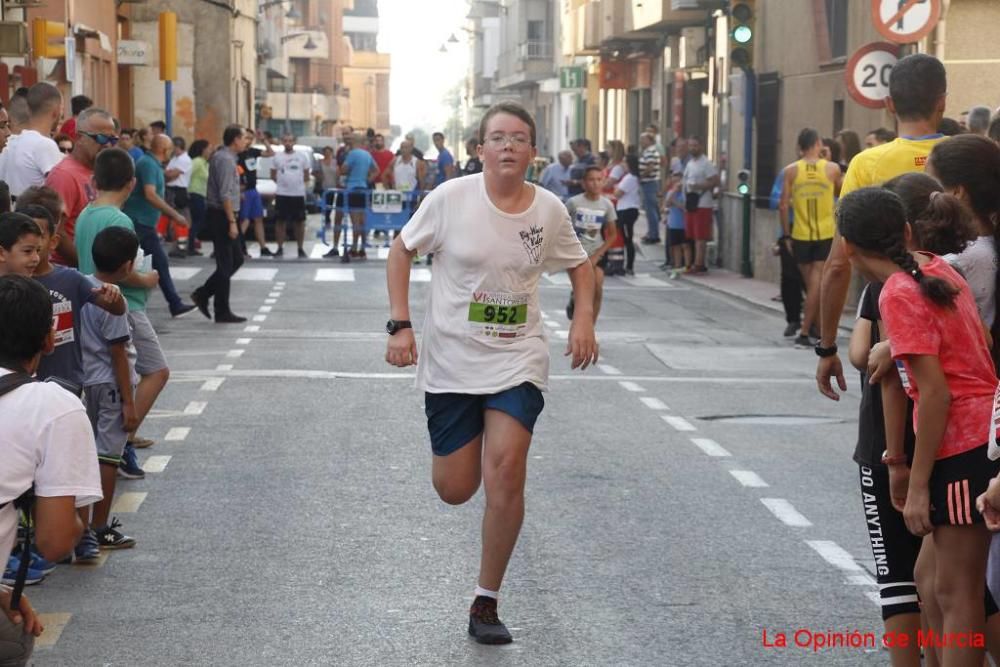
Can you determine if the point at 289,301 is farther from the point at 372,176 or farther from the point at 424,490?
the point at 424,490

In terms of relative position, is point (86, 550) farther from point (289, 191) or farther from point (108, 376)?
point (289, 191)

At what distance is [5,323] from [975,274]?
2810mm

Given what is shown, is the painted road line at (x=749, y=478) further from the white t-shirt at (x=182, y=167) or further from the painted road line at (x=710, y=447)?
the white t-shirt at (x=182, y=167)

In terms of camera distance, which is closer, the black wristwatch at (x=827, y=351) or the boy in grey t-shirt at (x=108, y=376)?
the black wristwatch at (x=827, y=351)

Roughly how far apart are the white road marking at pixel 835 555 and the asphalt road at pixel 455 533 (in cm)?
2

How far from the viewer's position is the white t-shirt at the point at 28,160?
1242cm

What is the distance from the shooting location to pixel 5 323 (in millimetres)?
4578

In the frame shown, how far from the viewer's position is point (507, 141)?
6750 mm

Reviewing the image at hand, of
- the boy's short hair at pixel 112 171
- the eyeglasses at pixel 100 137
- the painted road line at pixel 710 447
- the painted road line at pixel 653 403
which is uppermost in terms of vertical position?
the eyeglasses at pixel 100 137

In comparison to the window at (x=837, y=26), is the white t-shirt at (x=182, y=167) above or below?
below

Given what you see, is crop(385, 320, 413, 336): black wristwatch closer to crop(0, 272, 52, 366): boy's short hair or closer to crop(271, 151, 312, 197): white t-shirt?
crop(0, 272, 52, 366): boy's short hair

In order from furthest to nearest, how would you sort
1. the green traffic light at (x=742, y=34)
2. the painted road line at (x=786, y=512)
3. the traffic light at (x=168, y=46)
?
1. the traffic light at (x=168, y=46)
2. the green traffic light at (x=742, y=34)
3. the painted road line at (x=786, y=512)

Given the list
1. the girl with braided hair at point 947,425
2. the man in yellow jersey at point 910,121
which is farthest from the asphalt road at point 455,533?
the girl with braided hair at point 947,425

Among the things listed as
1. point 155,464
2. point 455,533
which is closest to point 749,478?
point 455,533
